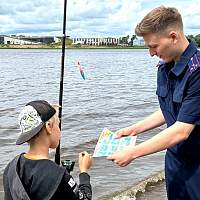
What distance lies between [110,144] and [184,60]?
2.91 ft

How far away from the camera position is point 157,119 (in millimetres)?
3877

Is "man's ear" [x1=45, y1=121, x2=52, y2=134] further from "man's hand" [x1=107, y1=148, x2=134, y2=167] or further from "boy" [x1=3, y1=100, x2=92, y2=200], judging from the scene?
"man's hand" [x1=107, y1=148, x2=134, y2=167]

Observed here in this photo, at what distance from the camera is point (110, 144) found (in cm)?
369

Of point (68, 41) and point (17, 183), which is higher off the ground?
point (68, 41)

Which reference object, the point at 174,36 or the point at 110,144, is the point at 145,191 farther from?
the point at 174,36

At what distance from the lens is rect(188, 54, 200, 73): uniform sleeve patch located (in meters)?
3.22

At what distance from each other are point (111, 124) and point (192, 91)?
11.1 meters

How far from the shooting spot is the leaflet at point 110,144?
358 cm

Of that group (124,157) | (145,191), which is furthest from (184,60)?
(145,191)

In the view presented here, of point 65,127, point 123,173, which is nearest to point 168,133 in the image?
point 123,173

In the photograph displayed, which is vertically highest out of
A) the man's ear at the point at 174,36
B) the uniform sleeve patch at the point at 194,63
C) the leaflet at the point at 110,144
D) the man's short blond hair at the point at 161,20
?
the man's short blond hair at the point at 161,20

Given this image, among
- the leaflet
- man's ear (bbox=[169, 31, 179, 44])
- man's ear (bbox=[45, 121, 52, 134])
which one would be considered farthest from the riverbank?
man's ear (bbox=[169, 31, 179, 44])

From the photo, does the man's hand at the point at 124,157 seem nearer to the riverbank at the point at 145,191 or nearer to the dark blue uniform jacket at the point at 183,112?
the dark blue uniform jacket at the point at 183,112

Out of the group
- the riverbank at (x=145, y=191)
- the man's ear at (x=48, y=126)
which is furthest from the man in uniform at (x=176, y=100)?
the riverbank at (x=145, y=191)
